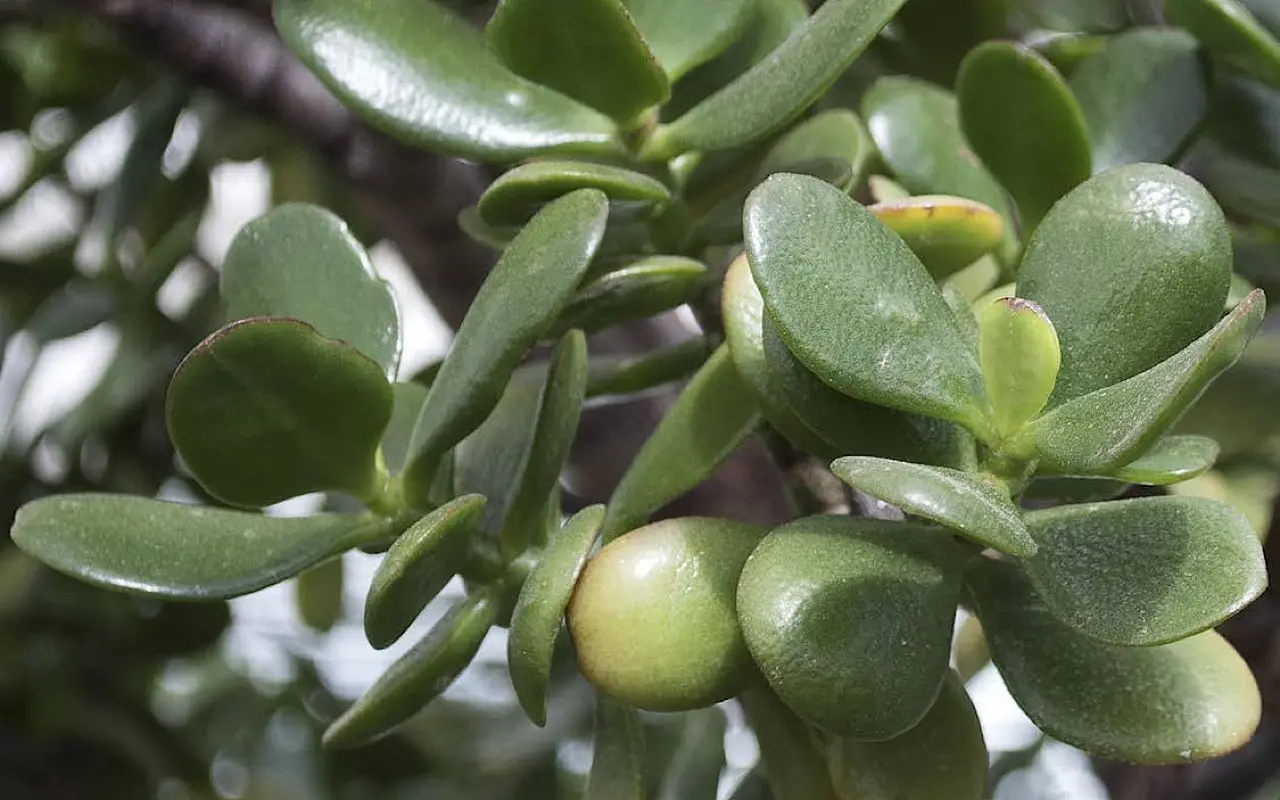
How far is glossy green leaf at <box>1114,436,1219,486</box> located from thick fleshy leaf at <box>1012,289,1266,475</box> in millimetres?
15

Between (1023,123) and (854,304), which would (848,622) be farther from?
(1023,123)

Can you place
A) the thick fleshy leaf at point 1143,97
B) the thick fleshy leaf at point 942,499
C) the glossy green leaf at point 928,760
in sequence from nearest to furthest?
the thick fleshy leaf at point 942,499, the glossy green leaf at point 928,760, the thick fleshy leaf at point 1143,97

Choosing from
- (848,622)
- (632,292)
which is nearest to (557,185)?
(632,292)

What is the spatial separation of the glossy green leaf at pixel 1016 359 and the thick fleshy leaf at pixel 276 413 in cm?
18

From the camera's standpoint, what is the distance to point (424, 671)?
15.0 inches

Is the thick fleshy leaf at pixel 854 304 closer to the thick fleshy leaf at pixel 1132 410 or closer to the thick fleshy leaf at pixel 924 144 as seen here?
the thick fleshy leaf at pixel 1132 410

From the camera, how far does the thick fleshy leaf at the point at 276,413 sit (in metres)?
0.33

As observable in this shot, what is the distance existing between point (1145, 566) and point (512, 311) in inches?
7.3

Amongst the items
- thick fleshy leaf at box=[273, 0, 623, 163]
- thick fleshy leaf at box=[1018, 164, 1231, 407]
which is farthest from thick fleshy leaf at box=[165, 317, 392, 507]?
thick fleshy leaf at box=[1018, 164, 1231, 407]

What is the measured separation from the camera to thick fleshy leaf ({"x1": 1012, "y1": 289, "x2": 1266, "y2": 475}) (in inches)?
10.3

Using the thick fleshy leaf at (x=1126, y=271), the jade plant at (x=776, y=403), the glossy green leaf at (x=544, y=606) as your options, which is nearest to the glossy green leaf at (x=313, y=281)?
the jade plant at (x=776, y=403)

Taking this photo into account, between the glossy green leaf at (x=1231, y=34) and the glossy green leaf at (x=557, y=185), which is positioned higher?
the glossy green leaf at (x=1231, y=34)

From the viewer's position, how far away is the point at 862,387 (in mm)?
307

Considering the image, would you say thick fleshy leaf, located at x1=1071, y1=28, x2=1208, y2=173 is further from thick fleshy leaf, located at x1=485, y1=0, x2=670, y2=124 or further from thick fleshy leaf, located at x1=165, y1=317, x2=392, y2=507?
thick fleshy leaf, located at x1=165, y1=317, x2=392, y2=507
